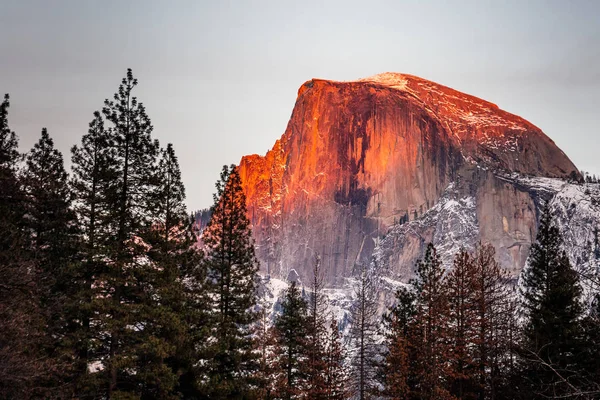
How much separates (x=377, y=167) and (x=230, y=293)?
155m

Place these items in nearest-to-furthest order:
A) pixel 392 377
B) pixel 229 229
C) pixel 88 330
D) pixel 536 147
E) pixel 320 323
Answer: pixel 88 330, pixel 392 377, pixel 229 229, pixel 320 323, pixel 536 147

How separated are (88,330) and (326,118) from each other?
175058mm

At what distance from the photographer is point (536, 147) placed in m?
189

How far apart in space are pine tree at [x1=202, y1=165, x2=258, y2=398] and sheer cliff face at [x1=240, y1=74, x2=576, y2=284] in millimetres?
136031

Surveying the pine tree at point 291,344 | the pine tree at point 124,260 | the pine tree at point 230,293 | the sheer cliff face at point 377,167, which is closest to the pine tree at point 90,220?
the pine tree at point 124,260

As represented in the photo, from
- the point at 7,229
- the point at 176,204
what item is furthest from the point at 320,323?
the point at 7,229

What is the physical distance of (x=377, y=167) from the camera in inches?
7210

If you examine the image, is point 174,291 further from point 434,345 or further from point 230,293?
point 434,345

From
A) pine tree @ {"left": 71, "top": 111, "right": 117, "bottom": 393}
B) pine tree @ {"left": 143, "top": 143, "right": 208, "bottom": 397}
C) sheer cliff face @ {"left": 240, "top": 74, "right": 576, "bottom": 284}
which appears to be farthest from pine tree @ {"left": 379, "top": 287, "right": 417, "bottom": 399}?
sheer cliff face @ {"left": 240, "top": 74, "right": 576, "bottom": 284}

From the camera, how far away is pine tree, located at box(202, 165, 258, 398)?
2945cm

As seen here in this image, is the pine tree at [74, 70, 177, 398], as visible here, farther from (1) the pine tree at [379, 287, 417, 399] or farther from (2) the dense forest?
(1) the pine tree at [379, 287, 417, 399]

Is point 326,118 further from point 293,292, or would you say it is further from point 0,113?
point 0,113

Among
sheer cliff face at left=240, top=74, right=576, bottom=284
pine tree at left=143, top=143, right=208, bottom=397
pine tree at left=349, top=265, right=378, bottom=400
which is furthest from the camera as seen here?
sheer cliff face at left=240, top=74, right=576, bottom=284

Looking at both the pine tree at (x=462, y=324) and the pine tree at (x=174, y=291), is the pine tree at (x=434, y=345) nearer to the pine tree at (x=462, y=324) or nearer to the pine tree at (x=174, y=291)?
the pine tree at (x=462, y=324)
